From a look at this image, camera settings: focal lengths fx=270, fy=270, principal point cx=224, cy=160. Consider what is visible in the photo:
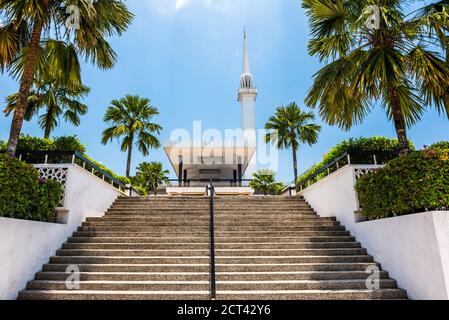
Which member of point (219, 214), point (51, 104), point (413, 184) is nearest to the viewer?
point (413, 184)

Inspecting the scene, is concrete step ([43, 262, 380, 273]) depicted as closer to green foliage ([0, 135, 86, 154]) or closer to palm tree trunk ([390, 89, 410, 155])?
palm tree trunk ([390, 89, 410, 155])

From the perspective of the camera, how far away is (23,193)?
4.64m

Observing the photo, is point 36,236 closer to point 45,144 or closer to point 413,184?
point 45,144

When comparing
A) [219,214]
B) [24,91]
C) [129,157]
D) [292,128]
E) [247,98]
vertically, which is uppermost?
[247,98]

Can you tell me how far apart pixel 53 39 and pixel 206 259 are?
6.20 meters

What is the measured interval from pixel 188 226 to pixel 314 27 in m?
5.89

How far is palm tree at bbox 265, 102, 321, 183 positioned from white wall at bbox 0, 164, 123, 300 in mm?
13881

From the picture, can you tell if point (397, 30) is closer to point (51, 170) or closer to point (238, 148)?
point (51, 170)

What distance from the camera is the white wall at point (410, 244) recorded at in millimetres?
3777

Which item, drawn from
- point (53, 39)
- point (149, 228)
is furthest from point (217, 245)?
point (53, 39)

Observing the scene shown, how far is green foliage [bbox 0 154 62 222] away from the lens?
4.32 m

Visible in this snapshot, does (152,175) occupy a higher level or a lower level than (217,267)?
higher

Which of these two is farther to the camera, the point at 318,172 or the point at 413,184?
the point at 318,172

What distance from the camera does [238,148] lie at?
1805 cm
